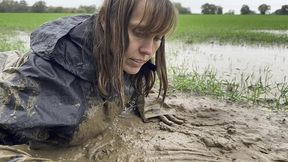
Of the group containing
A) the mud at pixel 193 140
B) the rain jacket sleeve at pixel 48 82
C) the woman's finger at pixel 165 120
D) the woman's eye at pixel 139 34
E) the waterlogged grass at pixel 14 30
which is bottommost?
the mud at pixel 193 140

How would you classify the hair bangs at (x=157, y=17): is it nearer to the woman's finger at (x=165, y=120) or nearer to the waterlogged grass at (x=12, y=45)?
the woman's finger at (x=165, y=120)

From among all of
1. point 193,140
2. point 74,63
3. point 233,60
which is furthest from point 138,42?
point 233,60

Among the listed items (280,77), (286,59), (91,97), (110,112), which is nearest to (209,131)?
(110,112)

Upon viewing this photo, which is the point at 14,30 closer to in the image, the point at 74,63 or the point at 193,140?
the point at 193,140

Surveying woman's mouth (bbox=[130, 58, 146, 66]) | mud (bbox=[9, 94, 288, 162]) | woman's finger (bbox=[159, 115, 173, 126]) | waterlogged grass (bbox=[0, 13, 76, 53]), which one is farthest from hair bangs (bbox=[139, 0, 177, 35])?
waterlogged grass (bbox=[0, 13, 76, 53])

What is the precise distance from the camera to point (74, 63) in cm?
248

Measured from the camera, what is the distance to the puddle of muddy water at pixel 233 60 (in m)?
5.89

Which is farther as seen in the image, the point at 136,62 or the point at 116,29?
the point at 136,62

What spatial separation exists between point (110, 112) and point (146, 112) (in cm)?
67

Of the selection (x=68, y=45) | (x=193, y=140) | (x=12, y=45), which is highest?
(x=68, y=45)

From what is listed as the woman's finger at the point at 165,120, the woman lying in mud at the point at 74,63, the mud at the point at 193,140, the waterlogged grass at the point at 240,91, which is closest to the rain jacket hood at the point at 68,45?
the woman lying in mud at the point at 74,63

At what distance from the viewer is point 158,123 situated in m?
3.49

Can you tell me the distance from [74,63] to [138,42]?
1.34 ft

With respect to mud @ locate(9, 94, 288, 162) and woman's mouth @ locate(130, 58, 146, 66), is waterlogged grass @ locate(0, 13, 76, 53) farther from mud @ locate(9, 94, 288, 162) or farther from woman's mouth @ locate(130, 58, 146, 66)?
woman's mouth @ locate(130, 58, 146, 66)
